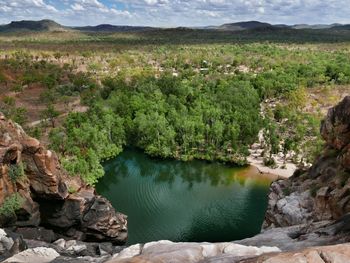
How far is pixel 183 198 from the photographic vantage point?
59250 millimetres

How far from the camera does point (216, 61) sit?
159m

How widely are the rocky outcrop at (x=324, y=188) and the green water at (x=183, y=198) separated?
1156 centimetres

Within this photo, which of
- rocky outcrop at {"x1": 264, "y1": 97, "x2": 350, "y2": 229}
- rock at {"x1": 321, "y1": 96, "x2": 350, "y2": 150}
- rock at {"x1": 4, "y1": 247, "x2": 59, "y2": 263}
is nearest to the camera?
rock at {"x1": 4, "y1": 247, "x2": 59, "y2": 263}

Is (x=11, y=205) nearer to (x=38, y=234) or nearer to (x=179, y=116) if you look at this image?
(x=38, y=234)

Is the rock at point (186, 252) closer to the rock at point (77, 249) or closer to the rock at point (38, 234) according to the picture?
the rock at point (77, 249)

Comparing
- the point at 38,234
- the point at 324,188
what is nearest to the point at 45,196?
the point at 38,234

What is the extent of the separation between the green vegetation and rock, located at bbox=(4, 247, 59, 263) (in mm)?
10908

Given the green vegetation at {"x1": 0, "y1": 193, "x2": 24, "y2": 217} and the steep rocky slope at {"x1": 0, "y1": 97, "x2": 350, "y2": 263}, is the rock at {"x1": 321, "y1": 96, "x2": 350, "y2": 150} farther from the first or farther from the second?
the green vegetation at {"x1": 0, "y1": 193, "x2": 24, "y2": 217}

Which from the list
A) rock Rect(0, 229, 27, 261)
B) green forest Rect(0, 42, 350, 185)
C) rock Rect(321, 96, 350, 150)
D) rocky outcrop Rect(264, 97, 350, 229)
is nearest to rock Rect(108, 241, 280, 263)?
rock Rect(0, 229, 27, 261)

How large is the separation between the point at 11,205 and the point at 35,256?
40.0 ft

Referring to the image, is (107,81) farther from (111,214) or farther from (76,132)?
(111,214)

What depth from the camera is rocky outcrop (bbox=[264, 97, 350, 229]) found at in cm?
3107

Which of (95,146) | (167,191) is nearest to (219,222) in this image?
(167,191)

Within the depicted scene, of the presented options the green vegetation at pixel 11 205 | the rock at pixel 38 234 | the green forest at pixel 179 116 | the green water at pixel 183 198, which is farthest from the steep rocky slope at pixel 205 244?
the green forest at pixel 179 116
